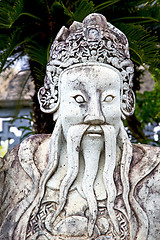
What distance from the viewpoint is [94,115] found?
419 centimetres

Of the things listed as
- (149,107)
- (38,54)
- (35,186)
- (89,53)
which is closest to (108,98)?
(89,53)

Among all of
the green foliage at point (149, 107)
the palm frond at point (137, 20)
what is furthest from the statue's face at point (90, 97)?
the green foliage at point (149, 107)

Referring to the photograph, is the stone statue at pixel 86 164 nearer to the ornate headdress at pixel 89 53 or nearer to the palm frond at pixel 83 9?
the ornate headdress at pixel 89 53

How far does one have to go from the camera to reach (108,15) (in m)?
6.20

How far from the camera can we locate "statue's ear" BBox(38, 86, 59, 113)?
14.6 feet

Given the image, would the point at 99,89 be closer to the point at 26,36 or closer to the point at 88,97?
the point at 88,97

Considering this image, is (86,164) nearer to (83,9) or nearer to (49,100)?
(49,100)

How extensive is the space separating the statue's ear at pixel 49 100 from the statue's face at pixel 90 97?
0.28ft

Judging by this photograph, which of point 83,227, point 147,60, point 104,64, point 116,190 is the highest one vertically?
point 147,60

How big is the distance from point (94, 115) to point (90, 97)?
0.15 meters

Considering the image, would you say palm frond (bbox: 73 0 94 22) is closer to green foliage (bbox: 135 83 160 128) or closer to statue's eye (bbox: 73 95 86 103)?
statue's eye (bbox: 73 95 86 103)

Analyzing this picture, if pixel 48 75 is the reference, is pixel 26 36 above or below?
above

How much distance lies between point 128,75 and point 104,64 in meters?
0.26

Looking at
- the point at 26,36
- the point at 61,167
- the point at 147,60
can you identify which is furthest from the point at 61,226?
the point at 26,36
